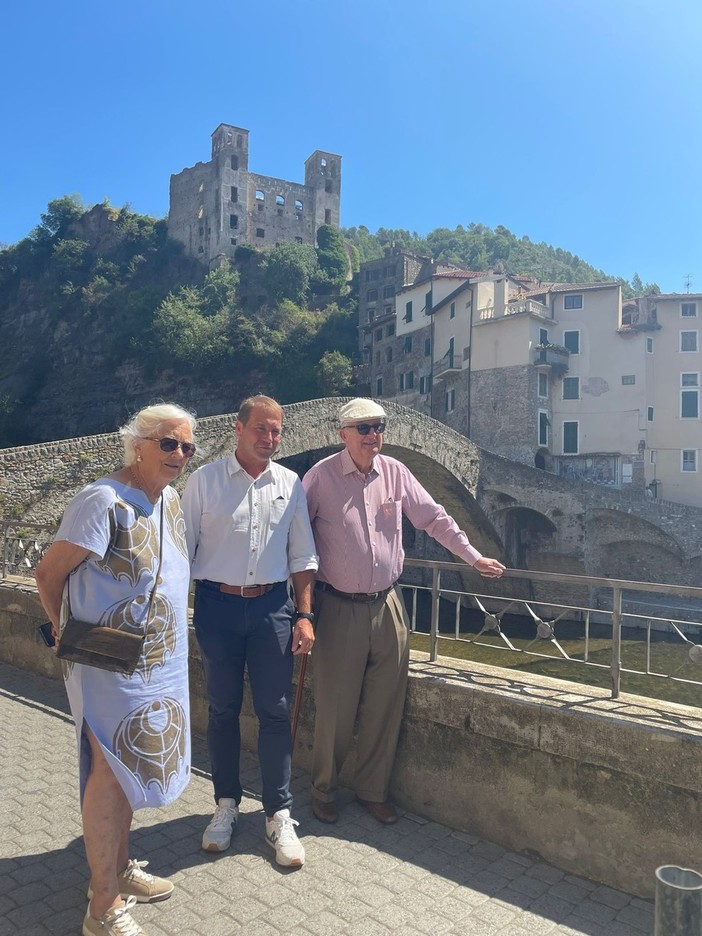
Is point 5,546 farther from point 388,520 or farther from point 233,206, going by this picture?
point 233,206

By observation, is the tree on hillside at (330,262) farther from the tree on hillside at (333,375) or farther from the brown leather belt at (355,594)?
the brown leather belt at (355,594)

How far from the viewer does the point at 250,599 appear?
2914mm

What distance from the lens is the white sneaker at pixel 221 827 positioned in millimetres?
→ 2797

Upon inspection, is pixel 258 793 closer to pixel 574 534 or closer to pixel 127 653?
pixel 127 653

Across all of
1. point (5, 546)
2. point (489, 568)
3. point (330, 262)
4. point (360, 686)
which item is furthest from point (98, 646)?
point (330, 262)

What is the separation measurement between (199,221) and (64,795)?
54.0m

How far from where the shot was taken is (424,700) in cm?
331

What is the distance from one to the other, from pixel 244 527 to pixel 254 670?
1.98 feet

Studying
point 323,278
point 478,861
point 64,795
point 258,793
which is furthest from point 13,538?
point 323,278

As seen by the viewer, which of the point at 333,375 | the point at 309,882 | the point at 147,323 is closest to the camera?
the point at 309,882

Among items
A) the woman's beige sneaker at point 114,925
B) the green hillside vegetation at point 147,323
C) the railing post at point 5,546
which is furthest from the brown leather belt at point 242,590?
the green hillside vegetation at point 147,323

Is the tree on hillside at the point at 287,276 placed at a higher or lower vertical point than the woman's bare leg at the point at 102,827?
higher

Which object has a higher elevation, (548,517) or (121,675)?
(548,517)

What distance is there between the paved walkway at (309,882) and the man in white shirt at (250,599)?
0.20 metres
